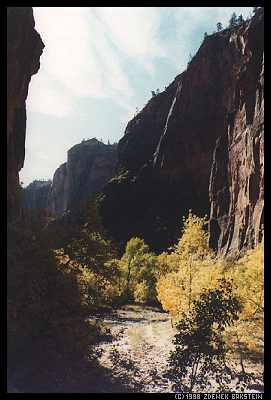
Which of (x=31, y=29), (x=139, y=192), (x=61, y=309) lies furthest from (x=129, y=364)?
(x=139, y=192)

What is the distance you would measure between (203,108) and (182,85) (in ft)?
32.9

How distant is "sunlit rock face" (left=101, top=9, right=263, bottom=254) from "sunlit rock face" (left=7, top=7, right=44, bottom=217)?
1357 inches

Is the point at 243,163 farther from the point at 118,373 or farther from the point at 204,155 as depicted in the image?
the point at 118,373

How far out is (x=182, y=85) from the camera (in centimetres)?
11862

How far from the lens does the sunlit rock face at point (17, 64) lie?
29.0m

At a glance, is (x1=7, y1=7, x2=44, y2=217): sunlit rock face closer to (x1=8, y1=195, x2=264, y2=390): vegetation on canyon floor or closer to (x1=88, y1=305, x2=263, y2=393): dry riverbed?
(x1=8, y1=195, x2=264, y2=390): vegetation on canyon floor

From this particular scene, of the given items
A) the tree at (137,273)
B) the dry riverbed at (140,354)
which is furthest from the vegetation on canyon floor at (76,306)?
the tree at (137,273)

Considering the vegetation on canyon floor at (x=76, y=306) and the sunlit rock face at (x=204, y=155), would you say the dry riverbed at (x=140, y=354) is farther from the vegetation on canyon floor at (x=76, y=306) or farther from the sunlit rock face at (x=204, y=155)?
the sunlit rock face at (x=204, y=155)

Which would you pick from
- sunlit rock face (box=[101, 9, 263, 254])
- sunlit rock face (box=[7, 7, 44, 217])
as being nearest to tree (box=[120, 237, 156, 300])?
sunlit rock face (box=[101, 9, 263, 254])

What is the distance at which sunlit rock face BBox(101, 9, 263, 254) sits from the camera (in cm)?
7019

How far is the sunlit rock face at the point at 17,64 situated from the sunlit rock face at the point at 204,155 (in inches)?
1357

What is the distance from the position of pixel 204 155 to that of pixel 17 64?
85.3 metres

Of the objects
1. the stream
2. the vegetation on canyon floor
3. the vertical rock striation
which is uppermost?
the vertical rock striation

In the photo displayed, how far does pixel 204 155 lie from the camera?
369ft
